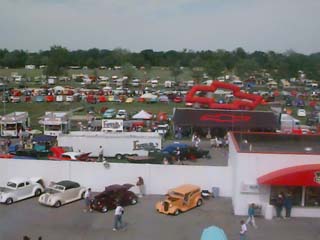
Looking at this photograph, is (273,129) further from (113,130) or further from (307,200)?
→ (307,200)

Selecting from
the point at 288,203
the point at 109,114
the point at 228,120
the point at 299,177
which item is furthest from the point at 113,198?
the point at 109,114

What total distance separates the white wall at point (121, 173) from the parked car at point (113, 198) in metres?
1.27

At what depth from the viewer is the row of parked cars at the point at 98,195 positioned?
65.7ft

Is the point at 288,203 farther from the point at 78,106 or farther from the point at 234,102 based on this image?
the point at 78,106

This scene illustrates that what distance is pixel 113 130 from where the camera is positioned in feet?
128

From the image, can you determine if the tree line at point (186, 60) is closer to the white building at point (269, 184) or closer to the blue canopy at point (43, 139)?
the blue canopy at point (43, 139)

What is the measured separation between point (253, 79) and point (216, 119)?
67.8 m

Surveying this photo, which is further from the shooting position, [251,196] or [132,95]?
[132,95]

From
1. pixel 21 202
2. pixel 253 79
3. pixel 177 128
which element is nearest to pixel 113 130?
pixel 177 128

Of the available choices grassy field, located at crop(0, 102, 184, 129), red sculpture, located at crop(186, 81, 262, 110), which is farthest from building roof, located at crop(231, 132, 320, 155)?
grassy field, located at crop(0, 102, 184, 129)

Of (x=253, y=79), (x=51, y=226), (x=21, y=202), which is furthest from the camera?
(x=253, y=79)

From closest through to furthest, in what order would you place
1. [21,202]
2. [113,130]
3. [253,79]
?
[21,202] < [113,130] < [253,79]

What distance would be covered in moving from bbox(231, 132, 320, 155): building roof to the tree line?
2857 inches

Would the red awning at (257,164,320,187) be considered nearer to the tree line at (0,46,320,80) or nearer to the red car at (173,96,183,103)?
the red car at (173,96,183,103)
